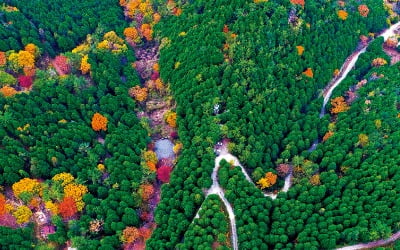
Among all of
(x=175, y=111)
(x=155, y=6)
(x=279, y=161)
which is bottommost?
(x=279, y=161)

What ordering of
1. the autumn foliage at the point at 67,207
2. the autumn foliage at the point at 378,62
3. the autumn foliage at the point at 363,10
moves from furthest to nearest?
the autumn foliage at the point at 363,10, the autumn foliage at the point at 378,62, the autumn foliage at the point at 67,207

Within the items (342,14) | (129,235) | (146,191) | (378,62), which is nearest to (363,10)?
(342,14)

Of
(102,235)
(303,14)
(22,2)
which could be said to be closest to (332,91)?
(303,14)

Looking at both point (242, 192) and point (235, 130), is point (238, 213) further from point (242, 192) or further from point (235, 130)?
point (235, 130)

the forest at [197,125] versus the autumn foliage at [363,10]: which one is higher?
the autumn foliage at [363,10]

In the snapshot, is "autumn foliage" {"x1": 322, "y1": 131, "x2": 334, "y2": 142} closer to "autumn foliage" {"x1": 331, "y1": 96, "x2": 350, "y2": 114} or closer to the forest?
the forest

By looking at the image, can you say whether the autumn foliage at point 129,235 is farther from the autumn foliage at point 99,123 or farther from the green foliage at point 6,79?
the green foliage at point 6,79

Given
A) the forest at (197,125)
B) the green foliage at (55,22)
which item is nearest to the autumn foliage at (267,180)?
the forest at (197,125)
